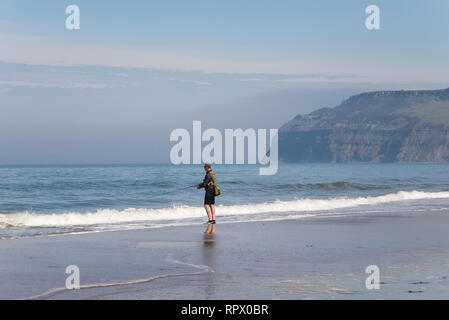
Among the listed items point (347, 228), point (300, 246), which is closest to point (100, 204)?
point (347, 228)

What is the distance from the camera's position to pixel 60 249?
1168cm

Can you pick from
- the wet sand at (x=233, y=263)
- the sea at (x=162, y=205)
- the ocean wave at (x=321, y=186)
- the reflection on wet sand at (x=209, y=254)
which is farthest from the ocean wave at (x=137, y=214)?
the ocean wave at (x=321, y=186)

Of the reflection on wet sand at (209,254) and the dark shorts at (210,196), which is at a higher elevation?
the dark shorts at (210,196)

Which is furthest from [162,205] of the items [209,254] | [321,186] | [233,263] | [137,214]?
[233,263]

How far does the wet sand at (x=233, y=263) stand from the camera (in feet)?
24.8

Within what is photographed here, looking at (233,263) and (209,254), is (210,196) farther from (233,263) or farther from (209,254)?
(233,263)

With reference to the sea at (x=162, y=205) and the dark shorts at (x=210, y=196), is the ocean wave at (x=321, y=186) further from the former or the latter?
the dark shorts at (x=210, y=196)

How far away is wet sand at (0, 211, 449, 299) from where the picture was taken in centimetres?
755

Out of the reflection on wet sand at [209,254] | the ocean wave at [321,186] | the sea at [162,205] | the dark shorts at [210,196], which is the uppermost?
the dark shorts at [210,196]

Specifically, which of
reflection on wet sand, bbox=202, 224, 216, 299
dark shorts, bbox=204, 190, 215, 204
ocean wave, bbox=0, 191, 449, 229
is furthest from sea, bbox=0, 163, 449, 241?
reflection on wet sand, bbox=202, 224, 216, 299

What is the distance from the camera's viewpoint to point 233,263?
9953 mm

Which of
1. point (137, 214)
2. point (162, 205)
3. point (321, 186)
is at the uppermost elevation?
point (137, 214)
